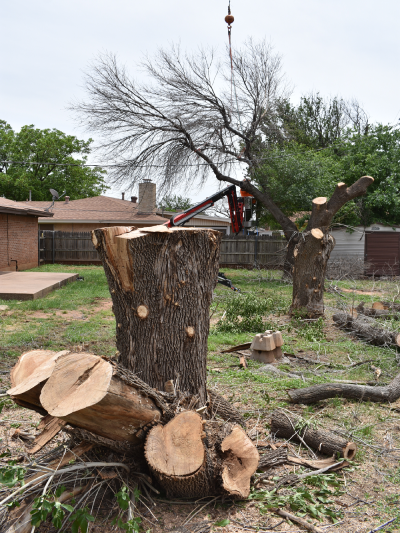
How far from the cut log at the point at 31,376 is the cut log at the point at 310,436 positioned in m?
1.91

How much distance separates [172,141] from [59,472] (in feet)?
52.2

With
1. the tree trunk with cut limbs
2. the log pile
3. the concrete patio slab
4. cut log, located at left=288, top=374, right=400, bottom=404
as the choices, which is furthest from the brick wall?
the log pile

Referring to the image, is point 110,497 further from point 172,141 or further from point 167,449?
point 172,141

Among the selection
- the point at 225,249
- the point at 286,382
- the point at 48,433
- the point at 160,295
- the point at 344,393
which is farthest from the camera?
the point at 225,249

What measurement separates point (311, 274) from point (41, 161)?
3667 cm

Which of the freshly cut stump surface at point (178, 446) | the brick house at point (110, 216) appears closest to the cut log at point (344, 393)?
the freshly cut stump surface at point (178, 446)

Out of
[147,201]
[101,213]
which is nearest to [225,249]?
[147,201]

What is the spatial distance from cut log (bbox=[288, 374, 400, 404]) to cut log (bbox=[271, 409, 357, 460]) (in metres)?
0.67

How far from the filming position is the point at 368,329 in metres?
7.26

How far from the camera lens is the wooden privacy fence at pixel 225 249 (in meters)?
23.4

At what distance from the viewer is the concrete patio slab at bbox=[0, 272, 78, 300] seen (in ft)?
35.8

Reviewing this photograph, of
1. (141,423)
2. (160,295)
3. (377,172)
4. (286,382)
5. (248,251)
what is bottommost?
(286,382)

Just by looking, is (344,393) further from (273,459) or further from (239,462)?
(239,462)

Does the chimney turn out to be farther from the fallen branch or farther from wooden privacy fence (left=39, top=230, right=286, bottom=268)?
the fallen branch
